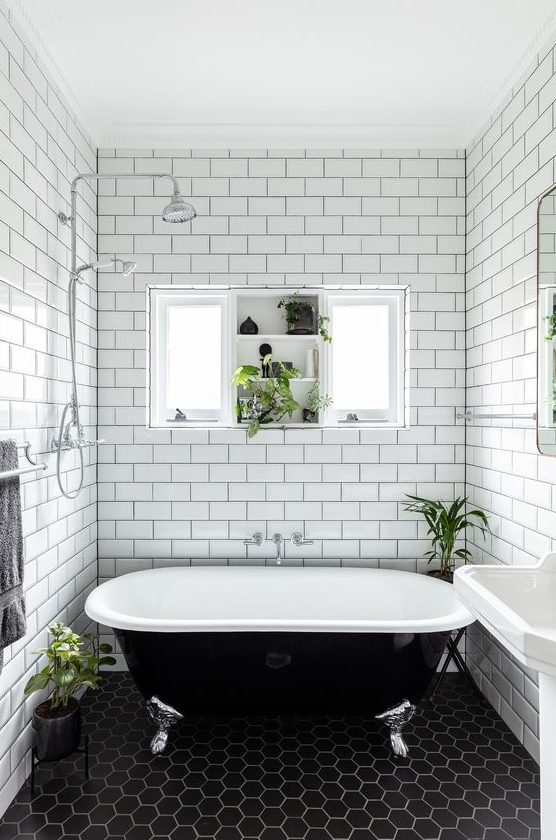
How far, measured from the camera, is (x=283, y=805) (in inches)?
83.0

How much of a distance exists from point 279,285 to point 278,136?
84cm

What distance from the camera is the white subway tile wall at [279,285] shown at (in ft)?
10.5

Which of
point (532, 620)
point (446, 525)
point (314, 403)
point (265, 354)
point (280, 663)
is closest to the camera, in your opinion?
point (532, 620)

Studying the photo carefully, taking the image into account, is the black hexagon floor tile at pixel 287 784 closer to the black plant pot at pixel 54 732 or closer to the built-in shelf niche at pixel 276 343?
the black plant pot at pixel 54 732

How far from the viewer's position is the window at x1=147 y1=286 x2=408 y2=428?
10.9ft

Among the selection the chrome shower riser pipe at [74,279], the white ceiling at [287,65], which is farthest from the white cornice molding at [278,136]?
the chrome shower riser pipe at [74,279]

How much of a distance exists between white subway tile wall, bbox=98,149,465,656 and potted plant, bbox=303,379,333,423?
4.4 inches

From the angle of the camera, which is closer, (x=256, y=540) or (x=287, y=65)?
(x=287, y=65)

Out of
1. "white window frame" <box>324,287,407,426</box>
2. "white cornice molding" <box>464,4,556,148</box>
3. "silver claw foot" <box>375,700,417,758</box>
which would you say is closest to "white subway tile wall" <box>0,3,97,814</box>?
"white window frame" <box>324,287,407,426</box>

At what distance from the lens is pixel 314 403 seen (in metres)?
3.22

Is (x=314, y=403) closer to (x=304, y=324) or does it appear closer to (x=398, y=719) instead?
(x=304, y=324)

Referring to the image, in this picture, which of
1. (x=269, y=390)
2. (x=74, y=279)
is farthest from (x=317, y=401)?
(x=74, y=279)

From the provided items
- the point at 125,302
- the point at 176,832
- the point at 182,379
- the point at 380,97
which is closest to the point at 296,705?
the point at 176,832

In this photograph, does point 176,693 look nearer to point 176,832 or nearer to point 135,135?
point 176,832
